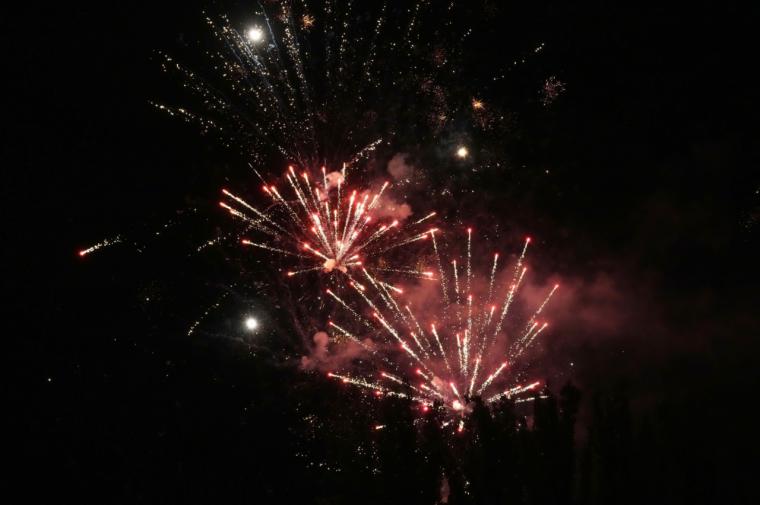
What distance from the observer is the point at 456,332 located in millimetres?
10719

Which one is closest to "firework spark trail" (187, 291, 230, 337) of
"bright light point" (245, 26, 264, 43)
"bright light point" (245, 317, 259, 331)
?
"bright light point" (245, 317, 259, 331)

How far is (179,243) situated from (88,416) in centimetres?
351

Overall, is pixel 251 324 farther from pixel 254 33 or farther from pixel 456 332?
pixel 254 33

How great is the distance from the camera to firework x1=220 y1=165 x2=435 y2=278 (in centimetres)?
971

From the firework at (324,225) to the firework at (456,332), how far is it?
662mm

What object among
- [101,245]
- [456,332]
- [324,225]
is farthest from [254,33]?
[456,332]

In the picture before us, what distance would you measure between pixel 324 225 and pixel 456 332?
3.76 meters

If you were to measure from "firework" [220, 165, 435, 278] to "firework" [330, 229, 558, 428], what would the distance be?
66 cm

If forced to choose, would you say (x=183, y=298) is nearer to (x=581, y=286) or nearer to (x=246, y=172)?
(x=246, y=172)

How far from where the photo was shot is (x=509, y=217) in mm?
10336

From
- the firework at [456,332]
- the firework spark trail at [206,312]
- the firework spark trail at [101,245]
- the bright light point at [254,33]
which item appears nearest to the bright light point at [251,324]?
the firework spark trail at [206,312]

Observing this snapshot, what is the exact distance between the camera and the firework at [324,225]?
9711mm

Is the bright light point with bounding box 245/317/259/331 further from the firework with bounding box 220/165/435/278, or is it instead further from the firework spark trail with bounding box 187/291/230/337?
the firework with bounding box 220/165/435/278

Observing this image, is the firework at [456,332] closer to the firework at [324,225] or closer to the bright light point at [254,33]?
the firework at [324,225]
